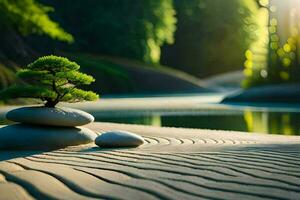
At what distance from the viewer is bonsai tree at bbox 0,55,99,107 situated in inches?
337

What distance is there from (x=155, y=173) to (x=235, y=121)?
35.5ft

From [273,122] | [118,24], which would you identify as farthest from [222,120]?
[118,24]

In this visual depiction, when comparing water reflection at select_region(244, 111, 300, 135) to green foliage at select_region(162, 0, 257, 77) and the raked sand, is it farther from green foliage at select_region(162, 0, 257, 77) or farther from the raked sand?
green foliage at select_region(162, 0, 257, 77)

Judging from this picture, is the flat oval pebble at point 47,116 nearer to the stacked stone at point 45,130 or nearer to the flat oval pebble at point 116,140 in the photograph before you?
the stacked stone at point 45,130

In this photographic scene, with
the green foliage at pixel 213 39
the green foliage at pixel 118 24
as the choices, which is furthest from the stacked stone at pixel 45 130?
the green foliage at pixel 213 39

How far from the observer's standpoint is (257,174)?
5.19 m

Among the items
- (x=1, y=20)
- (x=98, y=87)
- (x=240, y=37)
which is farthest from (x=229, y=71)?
(x=1, y=20)

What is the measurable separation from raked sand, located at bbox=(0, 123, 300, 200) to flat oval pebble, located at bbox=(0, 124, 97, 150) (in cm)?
44

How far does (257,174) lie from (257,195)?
799 millimetres

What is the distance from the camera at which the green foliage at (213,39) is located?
63.3m

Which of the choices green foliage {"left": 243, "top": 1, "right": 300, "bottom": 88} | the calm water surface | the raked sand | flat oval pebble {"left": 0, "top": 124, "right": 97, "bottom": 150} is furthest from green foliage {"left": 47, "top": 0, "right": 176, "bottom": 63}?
the raked sand

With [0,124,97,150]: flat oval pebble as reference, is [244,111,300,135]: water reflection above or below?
above

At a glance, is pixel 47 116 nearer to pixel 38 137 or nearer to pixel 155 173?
pixel 38 137

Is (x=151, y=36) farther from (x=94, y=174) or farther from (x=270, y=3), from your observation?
(x=94, y=174)
